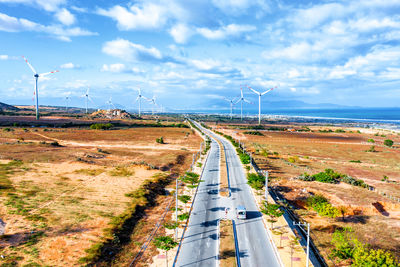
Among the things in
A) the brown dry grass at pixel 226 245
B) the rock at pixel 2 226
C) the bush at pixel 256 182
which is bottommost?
the brown dry grass at pixel 226 245

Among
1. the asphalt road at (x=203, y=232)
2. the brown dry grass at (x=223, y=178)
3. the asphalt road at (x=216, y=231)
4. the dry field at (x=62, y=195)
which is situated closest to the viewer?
the asphalt road at (x=203, y=232)

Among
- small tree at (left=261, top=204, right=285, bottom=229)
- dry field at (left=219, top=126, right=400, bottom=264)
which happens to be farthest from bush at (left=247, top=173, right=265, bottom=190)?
small tree at (left=261, top=204, right=285, bottom=229)

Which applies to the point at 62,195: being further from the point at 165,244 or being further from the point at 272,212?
the point at 272,212

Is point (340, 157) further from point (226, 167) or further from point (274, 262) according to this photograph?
point (274, 262)

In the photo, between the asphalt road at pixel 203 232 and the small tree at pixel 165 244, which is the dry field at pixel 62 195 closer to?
the asphalt road at pixel 203 232

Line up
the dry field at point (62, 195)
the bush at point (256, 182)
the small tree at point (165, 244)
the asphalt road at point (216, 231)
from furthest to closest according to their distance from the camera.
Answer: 1. the bush at point (256, 182)
2. the dry field at point (62, 195)
3. the asphalt road at point (216, 231)
4. the small tree at point (165, 244)

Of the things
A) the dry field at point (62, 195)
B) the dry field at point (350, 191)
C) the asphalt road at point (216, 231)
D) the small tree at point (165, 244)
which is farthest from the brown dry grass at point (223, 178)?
the small tree at point (165, 244)

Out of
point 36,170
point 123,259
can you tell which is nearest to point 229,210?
point 123,259

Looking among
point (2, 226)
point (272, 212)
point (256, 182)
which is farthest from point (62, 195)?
point (272, 212)
